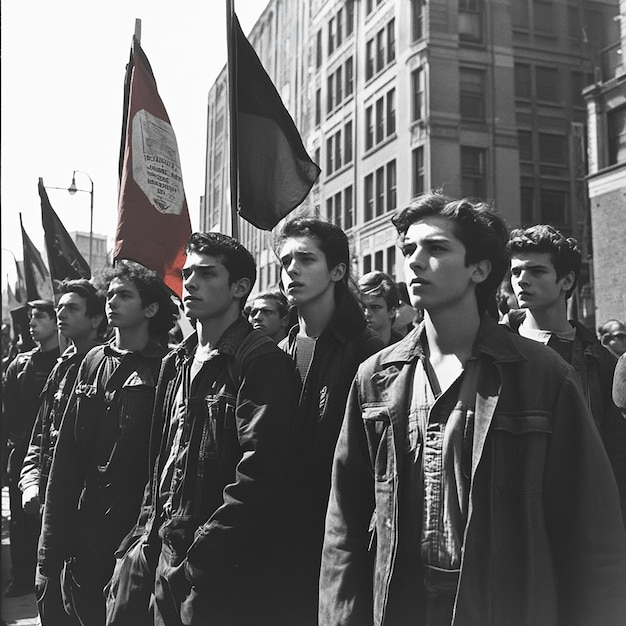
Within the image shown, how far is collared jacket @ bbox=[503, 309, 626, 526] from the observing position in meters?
3.44

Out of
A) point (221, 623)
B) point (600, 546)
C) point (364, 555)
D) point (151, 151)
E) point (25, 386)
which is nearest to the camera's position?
point (600, 546)

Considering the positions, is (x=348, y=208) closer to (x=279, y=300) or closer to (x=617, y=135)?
(x=617, y=135)

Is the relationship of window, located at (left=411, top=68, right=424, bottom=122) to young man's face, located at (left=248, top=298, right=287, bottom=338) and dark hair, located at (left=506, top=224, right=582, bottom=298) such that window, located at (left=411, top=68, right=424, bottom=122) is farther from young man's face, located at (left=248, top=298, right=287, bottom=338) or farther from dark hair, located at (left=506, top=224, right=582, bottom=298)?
dark hair, located at (left=506, top=224, right=582, bottom=298)

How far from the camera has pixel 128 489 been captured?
13.4 ft

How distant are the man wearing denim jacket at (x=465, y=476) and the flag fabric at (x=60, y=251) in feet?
21.7

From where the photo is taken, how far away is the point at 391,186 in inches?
1366

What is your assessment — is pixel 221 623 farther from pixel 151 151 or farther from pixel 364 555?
pixel 151 151

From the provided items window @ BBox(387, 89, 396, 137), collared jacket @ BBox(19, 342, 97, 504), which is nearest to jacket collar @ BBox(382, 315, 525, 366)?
collared jacket @ BBox(19, 342, 97, 504)

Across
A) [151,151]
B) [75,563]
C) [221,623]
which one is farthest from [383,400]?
[151,151]

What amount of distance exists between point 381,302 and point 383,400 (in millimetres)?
2824

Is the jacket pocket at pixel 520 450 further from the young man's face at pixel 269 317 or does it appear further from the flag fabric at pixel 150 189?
the young man's face at pixel 269 317

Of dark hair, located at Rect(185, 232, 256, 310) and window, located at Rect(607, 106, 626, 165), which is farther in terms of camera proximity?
window, located at Rect(607, 106, 626, 165)

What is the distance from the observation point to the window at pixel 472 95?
3338 cm

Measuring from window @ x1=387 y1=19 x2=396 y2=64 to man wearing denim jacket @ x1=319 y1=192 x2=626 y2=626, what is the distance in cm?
3409
